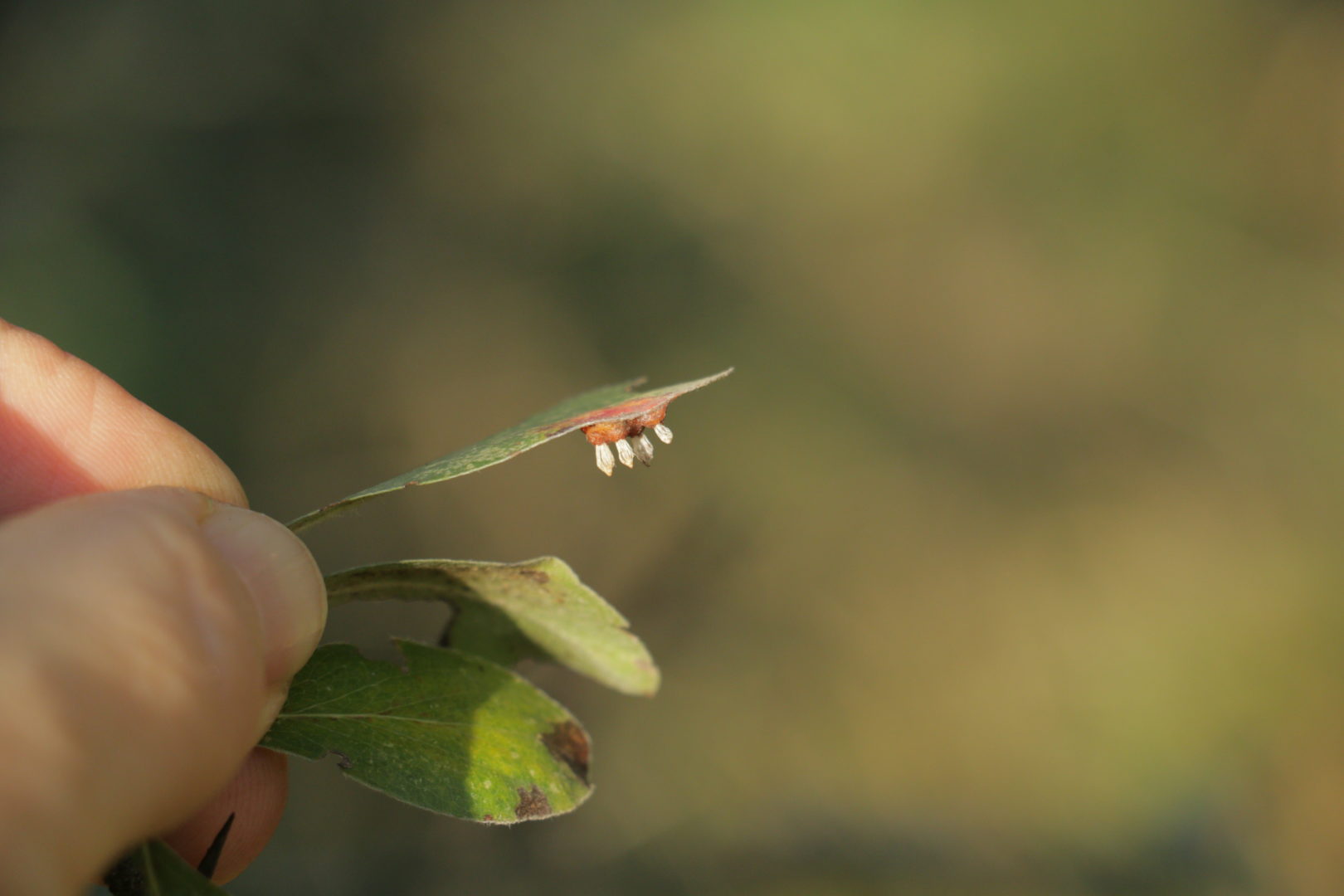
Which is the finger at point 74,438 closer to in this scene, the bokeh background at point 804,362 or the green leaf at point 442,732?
the green leaf at point 442,732

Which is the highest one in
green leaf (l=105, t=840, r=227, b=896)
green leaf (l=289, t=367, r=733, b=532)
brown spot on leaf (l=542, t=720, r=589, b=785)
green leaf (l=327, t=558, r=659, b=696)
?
green leaf (l=289, t=367, r=733, b=532)

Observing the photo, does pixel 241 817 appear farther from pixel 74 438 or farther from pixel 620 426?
pixel 620 426

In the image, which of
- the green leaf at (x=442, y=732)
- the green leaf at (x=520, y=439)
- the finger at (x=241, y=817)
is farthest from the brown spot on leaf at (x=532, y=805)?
the finger at (x=241, y=817)

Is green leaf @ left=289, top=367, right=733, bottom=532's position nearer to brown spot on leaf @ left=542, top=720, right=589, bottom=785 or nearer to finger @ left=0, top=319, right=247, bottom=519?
brown spot on leaf @ left=542, top=720, right=589, bottom=785

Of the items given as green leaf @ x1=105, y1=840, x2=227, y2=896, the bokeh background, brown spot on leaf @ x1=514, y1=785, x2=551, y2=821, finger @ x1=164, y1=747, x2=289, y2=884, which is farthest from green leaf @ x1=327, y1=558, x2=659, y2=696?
the bokeh background

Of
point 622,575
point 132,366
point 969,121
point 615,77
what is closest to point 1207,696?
point 622,575

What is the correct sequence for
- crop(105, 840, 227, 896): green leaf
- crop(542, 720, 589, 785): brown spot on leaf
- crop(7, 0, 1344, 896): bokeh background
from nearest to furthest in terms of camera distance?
crop(105, 840, 227, 896): green leaf → crop(542, 720, 589, 785): brown spot on leaf → crop(7, 0, 1344, 896): bokeh background

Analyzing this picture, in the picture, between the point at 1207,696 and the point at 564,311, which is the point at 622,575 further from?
the point at 1207,696

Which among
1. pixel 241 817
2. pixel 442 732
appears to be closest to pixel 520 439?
pixel 442 732
